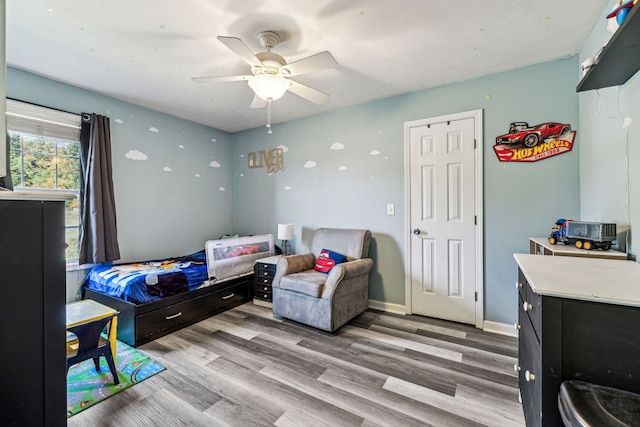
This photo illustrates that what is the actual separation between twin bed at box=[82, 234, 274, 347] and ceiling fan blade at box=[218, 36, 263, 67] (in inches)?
79.1

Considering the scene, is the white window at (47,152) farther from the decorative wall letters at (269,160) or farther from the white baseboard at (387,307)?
the white baseboard at (387,307)

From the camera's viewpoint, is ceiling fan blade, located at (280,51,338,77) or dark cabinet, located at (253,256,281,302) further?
dark cabinet, located at (253,256,281,302)

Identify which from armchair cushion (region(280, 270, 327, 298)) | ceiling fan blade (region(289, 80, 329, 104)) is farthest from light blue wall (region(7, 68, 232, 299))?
ceiling fan blade (region(289, 80, 329, 104))

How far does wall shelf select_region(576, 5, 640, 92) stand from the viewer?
0.99 meters

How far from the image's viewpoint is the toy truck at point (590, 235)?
152cm

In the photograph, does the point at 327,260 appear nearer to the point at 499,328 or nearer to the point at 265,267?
the point at 265,267

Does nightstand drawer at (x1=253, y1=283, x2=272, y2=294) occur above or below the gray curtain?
below

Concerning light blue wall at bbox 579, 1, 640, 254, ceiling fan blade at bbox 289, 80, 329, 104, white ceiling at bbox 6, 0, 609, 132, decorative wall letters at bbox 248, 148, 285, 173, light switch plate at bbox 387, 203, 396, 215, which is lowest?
light switch plate at bbox 387, 203, 396, 215

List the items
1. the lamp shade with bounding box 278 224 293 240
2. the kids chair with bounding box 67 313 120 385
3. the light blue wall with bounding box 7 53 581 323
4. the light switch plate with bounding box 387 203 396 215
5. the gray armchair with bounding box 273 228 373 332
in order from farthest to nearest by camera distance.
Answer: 1. the lamp shade with bounding box 278 224 293 240
2. the light switch plate with bounding box 387 203 396 215
3. the gray armchair with bounding box 273 228 373 332
4. the light blue wall with bounding box 7 53 581 323
5. the kids chair with bounding box 67 313 120 385

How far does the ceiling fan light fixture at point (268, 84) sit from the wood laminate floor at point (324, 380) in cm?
210

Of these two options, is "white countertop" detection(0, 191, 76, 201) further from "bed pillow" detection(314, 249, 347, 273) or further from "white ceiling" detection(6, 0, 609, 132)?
"bed pillow" detection(314, 249, 347, 273)

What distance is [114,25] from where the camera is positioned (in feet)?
6.11

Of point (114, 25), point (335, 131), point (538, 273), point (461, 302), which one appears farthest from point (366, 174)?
point (114, 25)

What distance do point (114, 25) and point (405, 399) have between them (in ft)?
10.5
